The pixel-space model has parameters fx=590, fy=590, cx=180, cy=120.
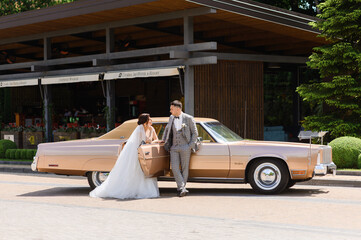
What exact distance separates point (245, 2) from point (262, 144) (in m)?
7.79

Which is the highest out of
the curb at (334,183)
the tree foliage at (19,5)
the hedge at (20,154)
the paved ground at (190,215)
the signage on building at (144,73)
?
the tree foliage at (19,5)

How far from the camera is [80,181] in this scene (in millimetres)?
15000

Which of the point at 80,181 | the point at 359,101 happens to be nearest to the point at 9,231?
the point at 80,181

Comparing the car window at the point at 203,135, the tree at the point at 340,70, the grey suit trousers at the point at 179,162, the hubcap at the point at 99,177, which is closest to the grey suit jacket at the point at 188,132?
the grey suit trousers at the point at 179,162

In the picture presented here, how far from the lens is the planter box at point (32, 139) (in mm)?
23141

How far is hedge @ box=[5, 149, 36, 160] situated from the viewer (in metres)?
20.6

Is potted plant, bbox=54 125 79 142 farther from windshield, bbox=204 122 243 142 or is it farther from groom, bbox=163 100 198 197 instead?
groom, bbox=163 100 198 197

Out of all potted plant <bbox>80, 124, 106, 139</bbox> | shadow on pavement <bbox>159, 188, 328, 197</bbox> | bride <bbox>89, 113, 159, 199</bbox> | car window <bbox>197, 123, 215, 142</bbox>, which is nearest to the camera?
bride <bbox>89, 113, 159, 199</bbox>

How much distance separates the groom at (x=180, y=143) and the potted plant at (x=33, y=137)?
12774 millimetres

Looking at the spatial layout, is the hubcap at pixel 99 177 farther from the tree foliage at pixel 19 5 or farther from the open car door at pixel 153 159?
the tree foliage at pixel 19 5

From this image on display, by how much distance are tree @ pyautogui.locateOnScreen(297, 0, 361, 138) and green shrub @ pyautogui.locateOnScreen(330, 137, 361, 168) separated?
7.00 ft

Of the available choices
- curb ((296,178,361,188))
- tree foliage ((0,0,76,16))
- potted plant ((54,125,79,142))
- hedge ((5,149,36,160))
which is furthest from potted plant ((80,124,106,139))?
tree foliage ((0,0,76,16))

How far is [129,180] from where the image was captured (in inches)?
443

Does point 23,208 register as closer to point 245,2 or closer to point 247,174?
point 247,174
